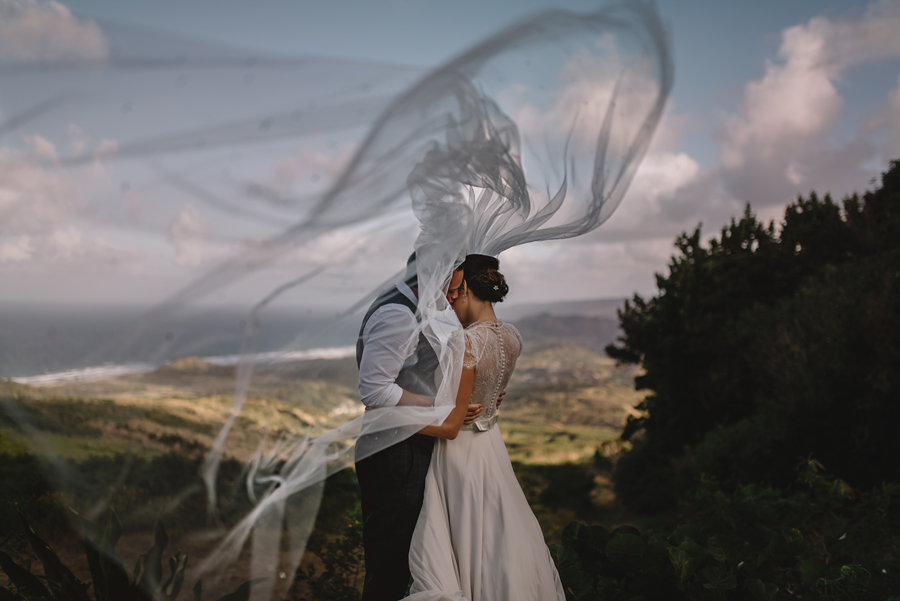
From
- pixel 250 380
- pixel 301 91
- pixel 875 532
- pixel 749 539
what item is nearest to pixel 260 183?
pixel 301 91

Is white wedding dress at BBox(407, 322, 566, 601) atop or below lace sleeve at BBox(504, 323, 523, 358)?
below

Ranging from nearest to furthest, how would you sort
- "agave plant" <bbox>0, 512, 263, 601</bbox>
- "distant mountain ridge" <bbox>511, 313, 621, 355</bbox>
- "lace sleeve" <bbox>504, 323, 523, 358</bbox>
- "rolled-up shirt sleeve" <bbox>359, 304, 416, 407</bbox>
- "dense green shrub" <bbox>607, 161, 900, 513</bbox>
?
"agave plant" <bbox>0, 512, 263, 601</bbox> → "rolled-up shirt sleeve" <bbox>359, 304, 416, 407</bbox> → "lace sleeve" <bbox>504, 323, 523, 358</bbox> → "dense green shrub" <bbox>607, 161, 900, 513</bbox> → "distant mountain ridge" <bbox>511, 313, 621, 355</bbox>

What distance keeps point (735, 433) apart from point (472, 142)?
318 inches

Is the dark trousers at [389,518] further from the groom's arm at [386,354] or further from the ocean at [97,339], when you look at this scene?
the ocean at [97,339]

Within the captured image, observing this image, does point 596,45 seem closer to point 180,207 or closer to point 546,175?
point 546,175

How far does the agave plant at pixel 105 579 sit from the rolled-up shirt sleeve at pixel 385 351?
92 centimetres

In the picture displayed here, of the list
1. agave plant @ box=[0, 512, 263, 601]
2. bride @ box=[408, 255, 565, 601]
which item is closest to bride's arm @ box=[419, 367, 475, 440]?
bride @ box=[408, 255, 565, 601]

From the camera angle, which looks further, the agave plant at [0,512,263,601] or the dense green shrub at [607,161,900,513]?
the dense green shrub at [607,161,900,513]

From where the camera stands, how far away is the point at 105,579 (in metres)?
2.36

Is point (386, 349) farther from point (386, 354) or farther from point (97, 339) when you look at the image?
point (97, 339)

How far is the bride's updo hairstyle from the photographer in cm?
247

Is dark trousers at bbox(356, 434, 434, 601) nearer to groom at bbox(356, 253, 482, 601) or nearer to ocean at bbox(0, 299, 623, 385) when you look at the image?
groom at bbox(356, 253, 482, 601)

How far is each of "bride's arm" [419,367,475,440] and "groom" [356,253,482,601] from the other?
8 cm

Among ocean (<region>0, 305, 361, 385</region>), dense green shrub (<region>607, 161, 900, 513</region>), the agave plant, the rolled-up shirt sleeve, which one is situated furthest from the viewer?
dense green shrub (<region>607, 161, 900, 513</region>)
